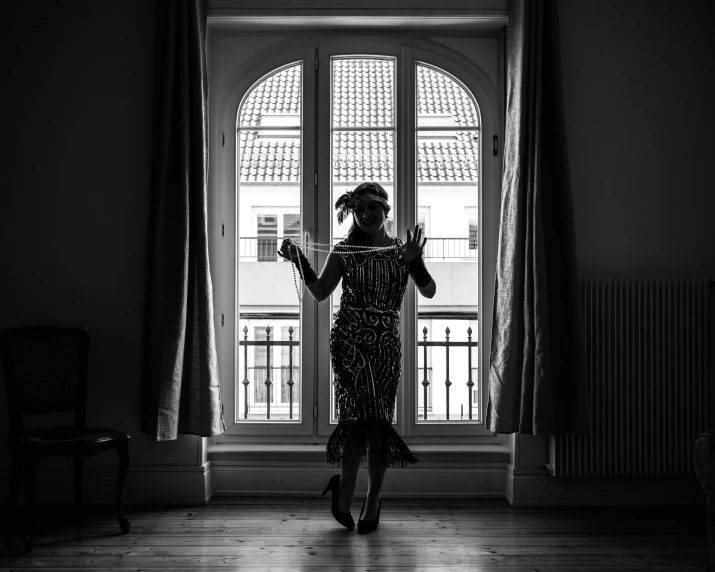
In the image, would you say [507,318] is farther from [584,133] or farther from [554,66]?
[554,66]

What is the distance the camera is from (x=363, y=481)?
10.7ft

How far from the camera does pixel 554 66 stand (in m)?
3.02

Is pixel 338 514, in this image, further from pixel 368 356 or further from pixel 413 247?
pixel 413 247

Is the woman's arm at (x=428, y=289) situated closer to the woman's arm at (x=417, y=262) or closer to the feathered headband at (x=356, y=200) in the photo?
the woman's arm at (x=417, y=262)

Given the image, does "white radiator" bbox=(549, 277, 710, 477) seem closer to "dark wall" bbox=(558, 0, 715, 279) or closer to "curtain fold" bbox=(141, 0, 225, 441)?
"dark wall" bbox=(558, 0, 715, 279)

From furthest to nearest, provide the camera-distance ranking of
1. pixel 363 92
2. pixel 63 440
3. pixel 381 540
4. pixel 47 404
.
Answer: pixel 363 92 → pixel 47 404 → pixel 381 540 → pixel 63 440

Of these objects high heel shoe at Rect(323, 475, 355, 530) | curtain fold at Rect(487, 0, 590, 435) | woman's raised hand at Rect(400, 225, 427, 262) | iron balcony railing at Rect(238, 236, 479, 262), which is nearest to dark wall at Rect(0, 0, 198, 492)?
iron balcony railing at Rect(238, 236, 479, 262)

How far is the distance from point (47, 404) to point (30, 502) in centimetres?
47

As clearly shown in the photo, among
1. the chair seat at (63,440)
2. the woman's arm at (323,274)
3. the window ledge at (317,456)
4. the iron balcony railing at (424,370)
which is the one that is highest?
the woman's arm at (323,274)

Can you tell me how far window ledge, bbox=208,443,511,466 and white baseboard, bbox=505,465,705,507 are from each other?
0.16m

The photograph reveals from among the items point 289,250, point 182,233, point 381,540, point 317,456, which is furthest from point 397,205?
point 381,540

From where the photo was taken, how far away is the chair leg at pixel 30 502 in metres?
2.53

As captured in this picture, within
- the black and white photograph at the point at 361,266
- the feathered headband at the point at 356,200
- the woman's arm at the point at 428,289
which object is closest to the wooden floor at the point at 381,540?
the black and white photograph at the point at 361,266

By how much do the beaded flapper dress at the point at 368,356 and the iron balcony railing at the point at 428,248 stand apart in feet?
Result: 1.88
